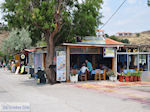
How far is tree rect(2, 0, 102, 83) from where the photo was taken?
14320mm

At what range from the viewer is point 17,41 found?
43.0 m

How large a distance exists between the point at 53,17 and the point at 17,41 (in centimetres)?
2994

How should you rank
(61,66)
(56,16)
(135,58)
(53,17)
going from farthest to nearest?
(135,58) → (61,66) → (56,16) → (53,17)

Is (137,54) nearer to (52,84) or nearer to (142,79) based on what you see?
(142,79)

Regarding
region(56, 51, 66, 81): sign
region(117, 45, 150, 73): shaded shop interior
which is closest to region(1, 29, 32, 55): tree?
region(117, 45, 150, 73): shaded shop interior

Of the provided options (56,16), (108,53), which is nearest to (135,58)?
(108,53)

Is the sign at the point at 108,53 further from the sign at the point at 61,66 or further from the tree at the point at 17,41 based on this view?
the tree at the point at 17,41

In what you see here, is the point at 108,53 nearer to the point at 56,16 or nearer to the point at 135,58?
the point at 135,58

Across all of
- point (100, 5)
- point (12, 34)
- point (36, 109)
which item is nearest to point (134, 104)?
point (36, 109)

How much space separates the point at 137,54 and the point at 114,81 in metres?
3.55

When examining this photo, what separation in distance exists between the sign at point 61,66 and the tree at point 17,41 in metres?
24.9

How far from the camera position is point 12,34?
140 feet

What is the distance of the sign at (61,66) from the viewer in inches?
634

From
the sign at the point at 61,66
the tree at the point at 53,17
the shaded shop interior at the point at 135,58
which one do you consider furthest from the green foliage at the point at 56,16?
the shaded shop interior at the point at 135,58
